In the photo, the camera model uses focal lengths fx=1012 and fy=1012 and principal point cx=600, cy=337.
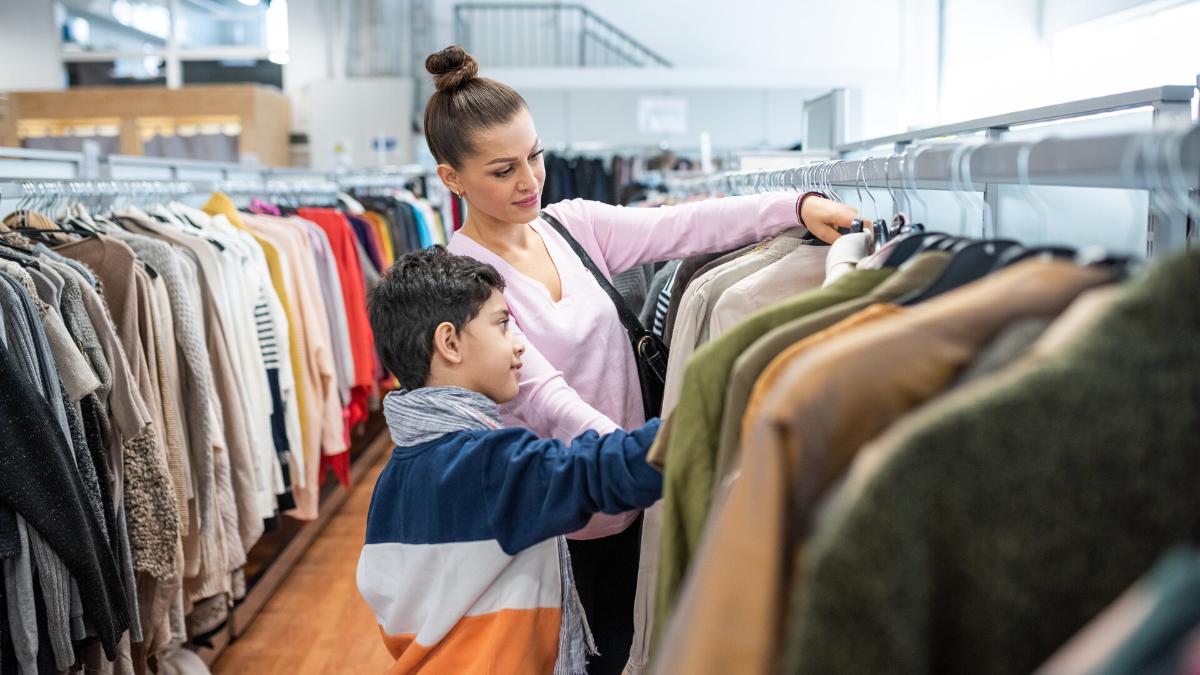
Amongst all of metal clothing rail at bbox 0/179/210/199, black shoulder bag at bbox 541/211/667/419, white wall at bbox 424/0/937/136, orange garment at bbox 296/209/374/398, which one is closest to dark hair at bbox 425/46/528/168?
black shoulder bag at bbox 541/211/667/419

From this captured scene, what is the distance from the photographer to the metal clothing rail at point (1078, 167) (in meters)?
0.72

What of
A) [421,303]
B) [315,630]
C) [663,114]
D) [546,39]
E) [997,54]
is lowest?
[315,630]

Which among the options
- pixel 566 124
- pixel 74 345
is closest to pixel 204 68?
pixel 566 124

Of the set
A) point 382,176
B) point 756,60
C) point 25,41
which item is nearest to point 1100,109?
point 382,176

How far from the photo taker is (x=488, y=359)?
1499 millimetres

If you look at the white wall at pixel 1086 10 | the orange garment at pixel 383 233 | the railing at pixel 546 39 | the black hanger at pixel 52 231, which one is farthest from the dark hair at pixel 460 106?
the railing at pixel 546 39

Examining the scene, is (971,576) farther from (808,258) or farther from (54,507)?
(54,507)

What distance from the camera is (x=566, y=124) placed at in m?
11.6

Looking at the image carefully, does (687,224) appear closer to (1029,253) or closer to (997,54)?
(1029,253)

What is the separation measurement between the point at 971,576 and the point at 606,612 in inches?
50.0

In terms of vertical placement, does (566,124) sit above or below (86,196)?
above

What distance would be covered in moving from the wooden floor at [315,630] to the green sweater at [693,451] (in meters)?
2.22

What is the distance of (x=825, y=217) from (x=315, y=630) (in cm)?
242

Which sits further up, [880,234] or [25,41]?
[25,41]
